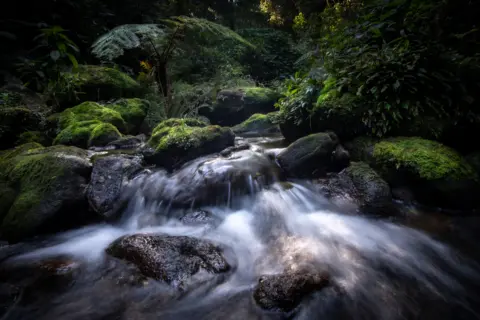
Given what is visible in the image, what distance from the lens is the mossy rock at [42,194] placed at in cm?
319

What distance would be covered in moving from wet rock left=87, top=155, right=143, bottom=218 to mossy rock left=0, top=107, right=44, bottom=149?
299 cm

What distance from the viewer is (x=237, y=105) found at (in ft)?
31.7

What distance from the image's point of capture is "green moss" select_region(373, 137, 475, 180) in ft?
11.5

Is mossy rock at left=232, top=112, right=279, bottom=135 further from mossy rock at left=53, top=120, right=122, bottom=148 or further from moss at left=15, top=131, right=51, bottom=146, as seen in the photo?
moss at left=15, top=131, right=51, bottom=146

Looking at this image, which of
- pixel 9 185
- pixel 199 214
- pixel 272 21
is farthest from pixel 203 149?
pixel 272 21

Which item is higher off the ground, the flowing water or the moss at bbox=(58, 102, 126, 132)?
the moss at bbox=(58, 102, 126, 132)

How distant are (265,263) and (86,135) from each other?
205 inches

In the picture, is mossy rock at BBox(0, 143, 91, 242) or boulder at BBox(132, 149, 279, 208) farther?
boulder at BBox(132, 149, 279, 208)

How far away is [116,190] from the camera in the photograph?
3.90 metres

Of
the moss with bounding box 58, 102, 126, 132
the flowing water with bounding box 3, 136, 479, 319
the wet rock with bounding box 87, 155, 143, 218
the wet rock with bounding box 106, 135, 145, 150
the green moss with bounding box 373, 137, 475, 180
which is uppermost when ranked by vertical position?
the moss with bounding box 58, 102, 126, 132

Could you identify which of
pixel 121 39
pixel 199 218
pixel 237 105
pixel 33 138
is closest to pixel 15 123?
pixel 33 138

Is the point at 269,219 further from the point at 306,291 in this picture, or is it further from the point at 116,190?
the point at 116,190

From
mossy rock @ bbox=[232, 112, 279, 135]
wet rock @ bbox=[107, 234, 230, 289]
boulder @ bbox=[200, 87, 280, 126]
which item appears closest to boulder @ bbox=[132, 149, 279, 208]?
wet rock @ bbox=[107, 234, 230, 289]

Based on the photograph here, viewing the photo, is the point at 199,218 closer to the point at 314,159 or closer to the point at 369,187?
the point at 314,159
